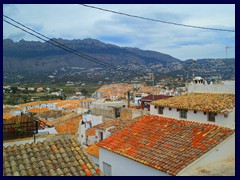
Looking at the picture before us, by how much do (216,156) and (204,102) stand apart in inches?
124

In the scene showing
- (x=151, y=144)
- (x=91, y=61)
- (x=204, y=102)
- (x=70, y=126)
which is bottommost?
(x=70, y=126)

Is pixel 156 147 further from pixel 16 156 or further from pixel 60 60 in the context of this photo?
pixel 60 60

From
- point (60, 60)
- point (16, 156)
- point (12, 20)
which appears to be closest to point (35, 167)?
point (16, 156)

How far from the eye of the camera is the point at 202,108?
30.0 feet

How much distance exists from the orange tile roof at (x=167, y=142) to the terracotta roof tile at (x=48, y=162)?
7.76 ft

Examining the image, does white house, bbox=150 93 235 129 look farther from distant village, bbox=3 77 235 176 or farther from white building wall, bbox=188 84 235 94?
white building wall, bbox=188 84 235 94

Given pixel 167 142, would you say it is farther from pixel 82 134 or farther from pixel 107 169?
pixel 82 134

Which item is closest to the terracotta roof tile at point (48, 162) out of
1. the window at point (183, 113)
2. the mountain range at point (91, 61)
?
the window at point (183, 113)

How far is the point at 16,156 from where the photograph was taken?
494 centimetres

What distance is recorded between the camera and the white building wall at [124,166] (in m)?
6.80

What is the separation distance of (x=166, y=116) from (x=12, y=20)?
705 centimetres

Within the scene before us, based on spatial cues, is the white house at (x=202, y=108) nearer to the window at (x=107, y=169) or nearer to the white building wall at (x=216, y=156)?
the white building wall at (x=216, y=156)

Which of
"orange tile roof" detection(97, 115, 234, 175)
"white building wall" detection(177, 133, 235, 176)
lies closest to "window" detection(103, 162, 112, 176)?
"orange tile roof" detection(97, 115, 234, 175)

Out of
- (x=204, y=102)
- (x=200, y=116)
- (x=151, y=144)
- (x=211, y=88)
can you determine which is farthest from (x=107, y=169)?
(x=211, y=88)
